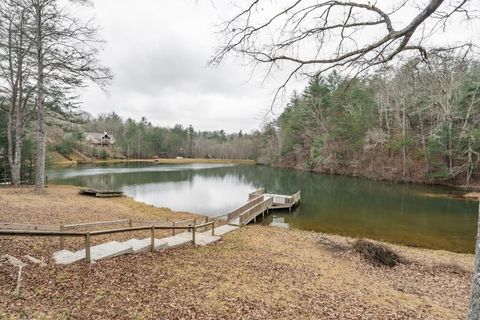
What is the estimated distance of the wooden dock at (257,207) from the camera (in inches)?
569

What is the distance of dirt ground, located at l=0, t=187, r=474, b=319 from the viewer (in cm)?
395

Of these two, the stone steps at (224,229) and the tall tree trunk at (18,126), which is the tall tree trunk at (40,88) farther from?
the stone steps at (224,229)

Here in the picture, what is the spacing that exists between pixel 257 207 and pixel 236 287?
1222 centimetres

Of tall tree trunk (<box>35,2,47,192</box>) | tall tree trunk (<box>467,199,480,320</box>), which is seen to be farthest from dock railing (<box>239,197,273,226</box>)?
tall tree trunk (<box>467,199,480,320</box>)

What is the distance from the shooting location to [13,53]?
15.7 meters

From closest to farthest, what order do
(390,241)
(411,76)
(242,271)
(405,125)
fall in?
1. (411,76)
2. (242,271)
3. (390,241)
4. (405,125)

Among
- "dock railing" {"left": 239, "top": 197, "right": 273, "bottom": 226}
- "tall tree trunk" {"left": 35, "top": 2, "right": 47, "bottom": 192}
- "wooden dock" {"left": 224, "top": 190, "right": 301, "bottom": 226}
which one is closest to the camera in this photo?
"tall tree trunk" {"left": 35, "top": 2, "right": 47, "bottom": 192}

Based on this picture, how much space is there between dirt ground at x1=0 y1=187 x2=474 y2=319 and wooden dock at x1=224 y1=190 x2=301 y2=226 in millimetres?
5208

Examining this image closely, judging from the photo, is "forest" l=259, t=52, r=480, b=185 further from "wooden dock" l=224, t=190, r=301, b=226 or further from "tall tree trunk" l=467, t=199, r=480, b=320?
"tall tree trunk" l=467, t=199, r=480, b=320

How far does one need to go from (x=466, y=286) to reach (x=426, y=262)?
1.94 m

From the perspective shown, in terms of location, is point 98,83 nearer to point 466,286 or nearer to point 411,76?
point 411,76

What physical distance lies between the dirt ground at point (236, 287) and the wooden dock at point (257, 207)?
5208 millimetres

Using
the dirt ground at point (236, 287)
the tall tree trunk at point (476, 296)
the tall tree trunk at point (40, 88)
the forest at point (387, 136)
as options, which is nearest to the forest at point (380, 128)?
the forest at point (387, 136)

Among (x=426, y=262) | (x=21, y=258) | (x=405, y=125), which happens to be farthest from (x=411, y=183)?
(x=21, y=258)
